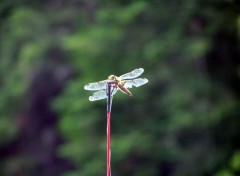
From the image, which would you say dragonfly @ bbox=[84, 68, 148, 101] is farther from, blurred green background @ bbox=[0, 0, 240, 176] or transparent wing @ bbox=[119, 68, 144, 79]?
blurred green background @ bbox=[0, 0, 240, 176]

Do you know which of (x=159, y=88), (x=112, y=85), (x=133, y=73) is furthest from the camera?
(x=159, y=88)

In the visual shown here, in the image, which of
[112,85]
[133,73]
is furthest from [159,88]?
[112,85]

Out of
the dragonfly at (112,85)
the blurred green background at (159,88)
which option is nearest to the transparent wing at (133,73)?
the dragonfly at (112,85)

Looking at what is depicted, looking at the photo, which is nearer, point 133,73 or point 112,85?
point 112,85

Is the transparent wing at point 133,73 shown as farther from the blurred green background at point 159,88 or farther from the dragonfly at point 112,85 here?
the blurred green background at point 159,88

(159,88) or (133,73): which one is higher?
(159,88)

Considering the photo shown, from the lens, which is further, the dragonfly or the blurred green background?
the blurred green background

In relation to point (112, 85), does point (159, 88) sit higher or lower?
higher

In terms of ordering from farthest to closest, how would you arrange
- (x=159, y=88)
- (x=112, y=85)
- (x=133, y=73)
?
1. (x=159, y=88)
2. (x=133, y=73)
3. (x=112, y=85)

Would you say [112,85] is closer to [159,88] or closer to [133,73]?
[133,73]

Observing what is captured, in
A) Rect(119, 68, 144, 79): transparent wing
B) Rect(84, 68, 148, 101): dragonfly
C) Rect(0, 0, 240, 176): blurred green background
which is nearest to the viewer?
Rect(84, 68, 148, 101): dragonfly

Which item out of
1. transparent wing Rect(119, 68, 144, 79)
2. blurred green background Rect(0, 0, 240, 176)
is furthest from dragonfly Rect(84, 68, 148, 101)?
blurred green background Rect(0, 0, 240, 176)
